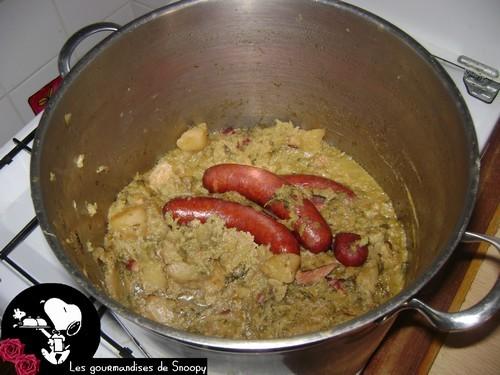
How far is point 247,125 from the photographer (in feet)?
6.39

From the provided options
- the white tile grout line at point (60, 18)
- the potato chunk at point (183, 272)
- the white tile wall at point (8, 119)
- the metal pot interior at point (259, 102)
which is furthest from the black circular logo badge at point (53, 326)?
the white tile grout line at point (60, 18)

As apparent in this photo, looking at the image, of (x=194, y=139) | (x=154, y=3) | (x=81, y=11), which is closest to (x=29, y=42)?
(x=81, y=11)

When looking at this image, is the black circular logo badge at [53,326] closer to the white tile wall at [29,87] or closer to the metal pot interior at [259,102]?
the metal pot interior at [259,102]

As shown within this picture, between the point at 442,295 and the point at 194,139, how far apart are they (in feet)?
3.35

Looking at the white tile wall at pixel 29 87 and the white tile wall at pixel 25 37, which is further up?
the white tile wall at pixel 25 37

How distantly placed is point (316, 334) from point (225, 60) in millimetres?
1125

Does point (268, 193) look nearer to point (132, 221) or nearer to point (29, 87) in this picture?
point (132, 221)

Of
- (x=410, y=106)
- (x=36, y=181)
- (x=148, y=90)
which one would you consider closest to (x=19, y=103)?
(x=148, y=90)

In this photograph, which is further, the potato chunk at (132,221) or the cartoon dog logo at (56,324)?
the potato chunk at (132,221)

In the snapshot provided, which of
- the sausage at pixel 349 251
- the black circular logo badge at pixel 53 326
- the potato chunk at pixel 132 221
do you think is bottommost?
the black circular logo badge at pixel 53 326

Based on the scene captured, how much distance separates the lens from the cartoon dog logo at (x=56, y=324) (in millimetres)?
1267

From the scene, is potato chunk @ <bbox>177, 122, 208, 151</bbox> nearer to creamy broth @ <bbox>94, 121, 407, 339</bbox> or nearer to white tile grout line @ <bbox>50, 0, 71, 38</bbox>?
creamy broth @ <bbox>94, 121, 407, 339</bbox>

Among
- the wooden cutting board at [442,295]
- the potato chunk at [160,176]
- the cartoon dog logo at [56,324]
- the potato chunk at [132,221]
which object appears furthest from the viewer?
the potato chunk at [160,176]

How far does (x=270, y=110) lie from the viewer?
1.90 metres
